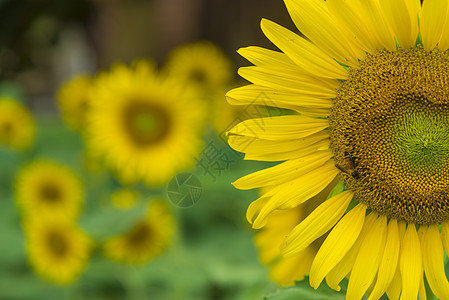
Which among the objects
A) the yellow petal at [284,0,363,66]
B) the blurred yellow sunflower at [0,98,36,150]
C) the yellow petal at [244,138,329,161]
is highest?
the blurred yellow sunflower at [0,98,36,150]

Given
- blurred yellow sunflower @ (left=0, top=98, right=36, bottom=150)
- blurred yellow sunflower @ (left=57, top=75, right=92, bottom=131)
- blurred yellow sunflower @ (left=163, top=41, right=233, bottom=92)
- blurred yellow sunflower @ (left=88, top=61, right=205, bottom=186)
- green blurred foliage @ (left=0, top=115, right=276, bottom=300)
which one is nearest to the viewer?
green blurred foliage @ (left=0, top=115, right=276, bottom=300)

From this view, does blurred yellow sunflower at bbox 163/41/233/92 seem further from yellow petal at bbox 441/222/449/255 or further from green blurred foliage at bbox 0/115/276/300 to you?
yellow petal at bbox 441/222/449/255

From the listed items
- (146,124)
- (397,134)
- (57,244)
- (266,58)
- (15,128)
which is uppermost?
(15,128)

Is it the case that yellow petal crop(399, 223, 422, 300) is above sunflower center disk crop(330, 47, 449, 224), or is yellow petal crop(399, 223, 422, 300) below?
below

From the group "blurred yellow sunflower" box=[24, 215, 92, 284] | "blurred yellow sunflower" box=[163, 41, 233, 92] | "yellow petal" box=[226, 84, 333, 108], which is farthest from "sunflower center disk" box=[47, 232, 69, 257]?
"yellow petal" box=[226, 84, 333, 108]

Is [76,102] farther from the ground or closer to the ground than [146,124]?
farther from the ground

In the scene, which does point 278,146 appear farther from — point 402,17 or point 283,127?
point 402,17

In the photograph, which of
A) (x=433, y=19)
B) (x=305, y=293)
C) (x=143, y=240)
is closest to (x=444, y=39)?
(x=433, y=19)

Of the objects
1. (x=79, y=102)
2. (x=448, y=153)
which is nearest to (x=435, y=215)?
(x=448, y=153)
